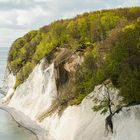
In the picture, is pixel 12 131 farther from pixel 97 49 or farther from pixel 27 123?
pixel 97 49

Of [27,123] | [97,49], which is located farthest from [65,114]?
[97,49]

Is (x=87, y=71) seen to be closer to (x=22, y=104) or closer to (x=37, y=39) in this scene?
(x=22, y=104)

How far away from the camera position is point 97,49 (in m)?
74.9

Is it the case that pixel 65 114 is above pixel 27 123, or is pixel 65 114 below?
above

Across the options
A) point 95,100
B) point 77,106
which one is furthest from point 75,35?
point 95,100

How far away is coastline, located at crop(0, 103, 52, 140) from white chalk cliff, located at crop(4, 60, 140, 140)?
0.90 m

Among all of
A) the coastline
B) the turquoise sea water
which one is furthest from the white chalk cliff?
the turquoise sea water

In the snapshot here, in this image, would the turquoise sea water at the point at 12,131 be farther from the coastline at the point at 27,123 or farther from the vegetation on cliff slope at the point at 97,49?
the vegetation on cliff slope at the point at 97,49

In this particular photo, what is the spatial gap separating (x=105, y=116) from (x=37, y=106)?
105 ft

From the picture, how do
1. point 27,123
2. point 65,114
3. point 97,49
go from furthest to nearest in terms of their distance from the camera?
point 27,123
point 97,49
point 65,114

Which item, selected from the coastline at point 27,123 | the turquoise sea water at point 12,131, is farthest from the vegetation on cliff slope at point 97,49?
the turquoise sea water at point 12,131

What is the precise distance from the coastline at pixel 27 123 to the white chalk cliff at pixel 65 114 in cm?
90

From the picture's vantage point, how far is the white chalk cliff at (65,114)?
155 ft

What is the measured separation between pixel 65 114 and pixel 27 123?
41.5ft
